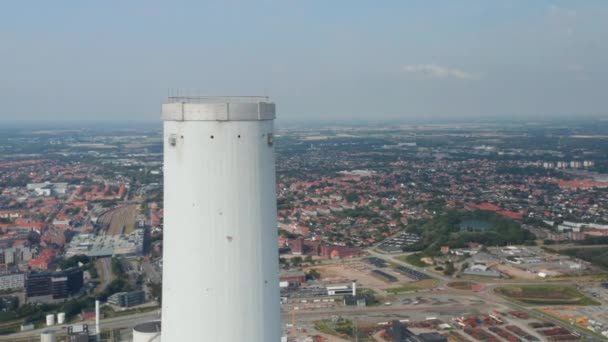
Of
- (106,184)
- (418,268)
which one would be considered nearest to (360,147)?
(106,184)

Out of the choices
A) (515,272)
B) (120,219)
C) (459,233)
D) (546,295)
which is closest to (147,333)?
(546,295)

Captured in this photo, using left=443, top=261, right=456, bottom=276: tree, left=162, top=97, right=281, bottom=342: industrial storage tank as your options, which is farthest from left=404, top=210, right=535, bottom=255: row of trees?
left=162, top=97, right=281, bottom=342: industrial storage tank

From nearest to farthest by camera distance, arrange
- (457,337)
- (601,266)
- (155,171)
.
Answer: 1. (457,337)
2. (601,266)
3. (155,171)

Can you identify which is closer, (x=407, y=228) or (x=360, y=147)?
(x=407, y=228)

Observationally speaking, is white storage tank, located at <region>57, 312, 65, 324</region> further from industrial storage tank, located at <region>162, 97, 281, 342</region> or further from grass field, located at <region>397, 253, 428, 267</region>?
industrial storage tank, located at <region>162, 97, 281, 342</region>

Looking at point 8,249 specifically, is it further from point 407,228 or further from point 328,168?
point 328,168

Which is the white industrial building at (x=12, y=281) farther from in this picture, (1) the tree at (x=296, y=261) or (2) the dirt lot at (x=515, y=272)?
(2) the dirt lot at (x=515, y=272)
